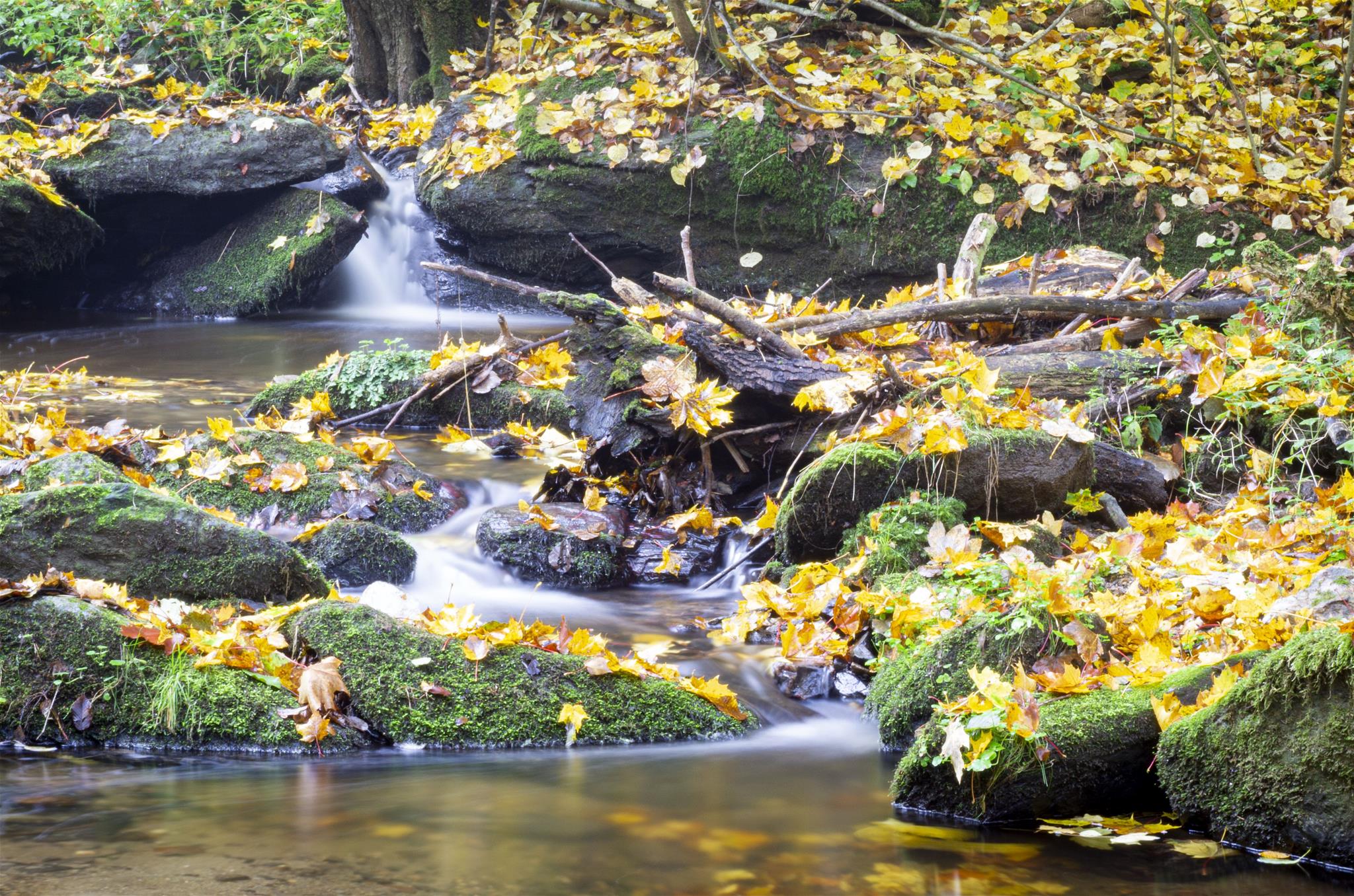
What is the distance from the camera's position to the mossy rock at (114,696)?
335cm

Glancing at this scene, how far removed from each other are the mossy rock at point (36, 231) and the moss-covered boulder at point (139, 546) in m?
7.74

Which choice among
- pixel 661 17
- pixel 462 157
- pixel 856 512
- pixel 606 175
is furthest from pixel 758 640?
pixel 661 17

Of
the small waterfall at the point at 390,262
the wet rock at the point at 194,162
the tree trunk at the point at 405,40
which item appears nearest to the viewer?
the wet rock at the point at 194,162

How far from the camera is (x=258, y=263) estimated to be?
11.9 m

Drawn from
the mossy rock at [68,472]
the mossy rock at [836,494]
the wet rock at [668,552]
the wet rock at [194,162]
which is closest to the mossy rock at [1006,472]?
the mossy rock at [836,494]

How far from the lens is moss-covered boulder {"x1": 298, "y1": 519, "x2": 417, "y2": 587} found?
5.06m

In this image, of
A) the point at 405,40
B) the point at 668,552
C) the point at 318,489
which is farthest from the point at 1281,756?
the point at 405,40

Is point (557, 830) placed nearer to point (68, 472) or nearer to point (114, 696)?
point (114, 696)

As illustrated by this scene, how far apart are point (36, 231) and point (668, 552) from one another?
Result: 8815 mm

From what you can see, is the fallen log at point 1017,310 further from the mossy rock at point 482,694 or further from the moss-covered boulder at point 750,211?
the moss-covered boulder at point 750,211

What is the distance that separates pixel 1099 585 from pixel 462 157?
27.9ft

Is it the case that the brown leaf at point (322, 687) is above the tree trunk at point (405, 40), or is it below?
below

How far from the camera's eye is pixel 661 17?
1154 centimetres

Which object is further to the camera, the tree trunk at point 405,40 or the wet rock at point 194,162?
the tree trunk at point 405,40
